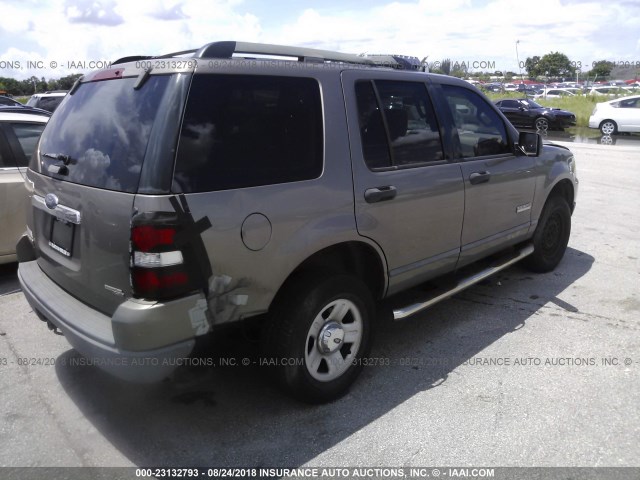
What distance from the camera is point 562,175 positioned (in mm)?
5285

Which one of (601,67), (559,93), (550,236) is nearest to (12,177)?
(550,236)

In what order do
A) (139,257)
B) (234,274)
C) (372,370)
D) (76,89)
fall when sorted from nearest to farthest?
(139,257), (234,274), (76,89), (372,370)

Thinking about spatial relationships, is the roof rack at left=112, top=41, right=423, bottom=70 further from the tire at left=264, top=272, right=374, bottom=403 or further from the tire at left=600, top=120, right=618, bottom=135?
the tire at left=600, top=120, right=618, bottom=135

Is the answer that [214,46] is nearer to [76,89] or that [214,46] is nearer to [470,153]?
[76,89]

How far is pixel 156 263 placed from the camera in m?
2.43

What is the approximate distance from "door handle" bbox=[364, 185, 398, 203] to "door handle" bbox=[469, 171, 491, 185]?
0.92 meters

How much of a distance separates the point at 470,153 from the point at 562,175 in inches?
65.6

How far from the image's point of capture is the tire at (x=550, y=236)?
5207mm

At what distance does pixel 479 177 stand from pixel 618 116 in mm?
19983

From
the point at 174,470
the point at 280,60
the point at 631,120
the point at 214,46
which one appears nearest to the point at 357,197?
the point at 280,60

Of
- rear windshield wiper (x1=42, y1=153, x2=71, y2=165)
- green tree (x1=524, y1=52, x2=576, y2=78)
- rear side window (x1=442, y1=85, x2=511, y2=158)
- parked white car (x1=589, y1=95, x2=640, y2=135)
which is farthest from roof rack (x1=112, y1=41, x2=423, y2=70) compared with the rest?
green tree (x1=524, y1=52, x2=576, y2=78)

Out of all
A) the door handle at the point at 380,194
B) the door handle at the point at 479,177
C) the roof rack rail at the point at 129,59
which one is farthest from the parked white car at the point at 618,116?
the roof rack rail at the point at 129,59

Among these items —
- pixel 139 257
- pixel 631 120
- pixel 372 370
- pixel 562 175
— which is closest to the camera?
pixel 139 257

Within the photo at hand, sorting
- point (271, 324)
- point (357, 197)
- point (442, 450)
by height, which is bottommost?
point (442, 450)
